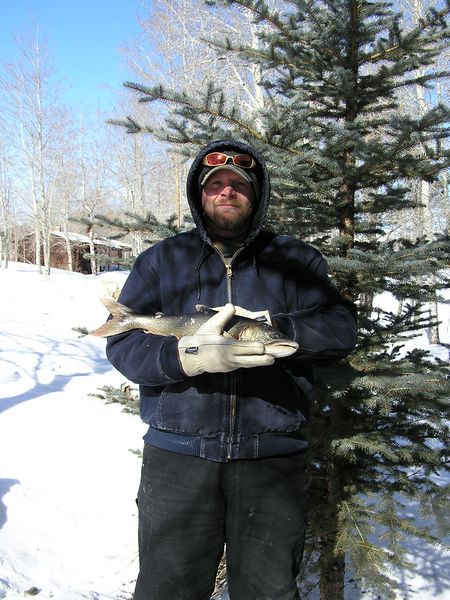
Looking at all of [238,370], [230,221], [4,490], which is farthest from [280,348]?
[4,490]

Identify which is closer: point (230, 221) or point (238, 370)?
point (238, 370)

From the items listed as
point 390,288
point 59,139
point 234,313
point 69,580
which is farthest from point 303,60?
point 59,139

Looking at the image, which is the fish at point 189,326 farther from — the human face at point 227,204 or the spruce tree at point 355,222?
the spruce tree at point 355,222

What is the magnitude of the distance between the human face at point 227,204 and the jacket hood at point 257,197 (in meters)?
0.04

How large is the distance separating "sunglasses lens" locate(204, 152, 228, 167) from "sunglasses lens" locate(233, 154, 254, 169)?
2.0 inches

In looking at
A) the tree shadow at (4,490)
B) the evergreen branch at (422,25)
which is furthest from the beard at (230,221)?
the tree shadow at (4,490)

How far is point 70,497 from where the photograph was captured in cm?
502

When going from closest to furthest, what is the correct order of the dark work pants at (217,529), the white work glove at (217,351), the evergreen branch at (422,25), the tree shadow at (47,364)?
the white work glove at (217,351) → the dark work pants at (217,529) → the evergreen branch at (422,25) → the tree shadow at (47,364)

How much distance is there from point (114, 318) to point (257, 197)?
3.01 feet

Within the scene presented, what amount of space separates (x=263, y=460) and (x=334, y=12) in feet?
9.92

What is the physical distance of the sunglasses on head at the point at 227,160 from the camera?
2.16m

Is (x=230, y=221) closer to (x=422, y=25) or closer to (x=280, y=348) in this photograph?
(x=280, y=348)

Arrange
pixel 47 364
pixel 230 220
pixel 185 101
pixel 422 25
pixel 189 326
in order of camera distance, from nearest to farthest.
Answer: pixel 189 326 → pixel 230 220 → pixel 422 25 → pixel 185 101 → pixel 47 364

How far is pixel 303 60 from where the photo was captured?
10.6ft
